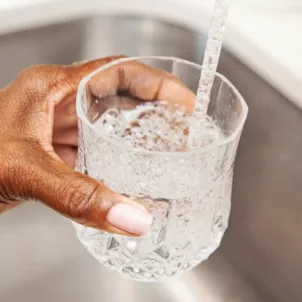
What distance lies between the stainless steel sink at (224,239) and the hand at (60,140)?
0.08 m

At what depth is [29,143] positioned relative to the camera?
0.42m

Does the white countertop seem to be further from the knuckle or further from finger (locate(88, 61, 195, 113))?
the knuckle

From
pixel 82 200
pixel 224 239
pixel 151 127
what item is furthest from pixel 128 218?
pixel 224 239

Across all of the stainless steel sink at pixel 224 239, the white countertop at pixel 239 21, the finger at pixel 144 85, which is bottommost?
the stainless steel sink at pixel 224 239

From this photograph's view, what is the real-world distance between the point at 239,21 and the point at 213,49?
0.15 m

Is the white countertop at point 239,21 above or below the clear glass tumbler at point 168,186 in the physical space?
above

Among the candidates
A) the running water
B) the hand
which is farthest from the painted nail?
the running water

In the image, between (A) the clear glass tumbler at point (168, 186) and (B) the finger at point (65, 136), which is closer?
(A) the clear glass tumbler at point (168, 186)

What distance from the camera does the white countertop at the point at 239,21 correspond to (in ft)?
1.60

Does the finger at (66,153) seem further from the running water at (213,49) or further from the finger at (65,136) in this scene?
the running water at (213,49)

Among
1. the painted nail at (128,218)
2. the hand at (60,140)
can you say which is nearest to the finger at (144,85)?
the hand at (60,140)

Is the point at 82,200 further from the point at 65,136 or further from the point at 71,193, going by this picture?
the point at 65,136

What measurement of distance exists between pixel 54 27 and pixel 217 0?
0.21m

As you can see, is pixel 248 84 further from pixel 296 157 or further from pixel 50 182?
pixel 50 182
